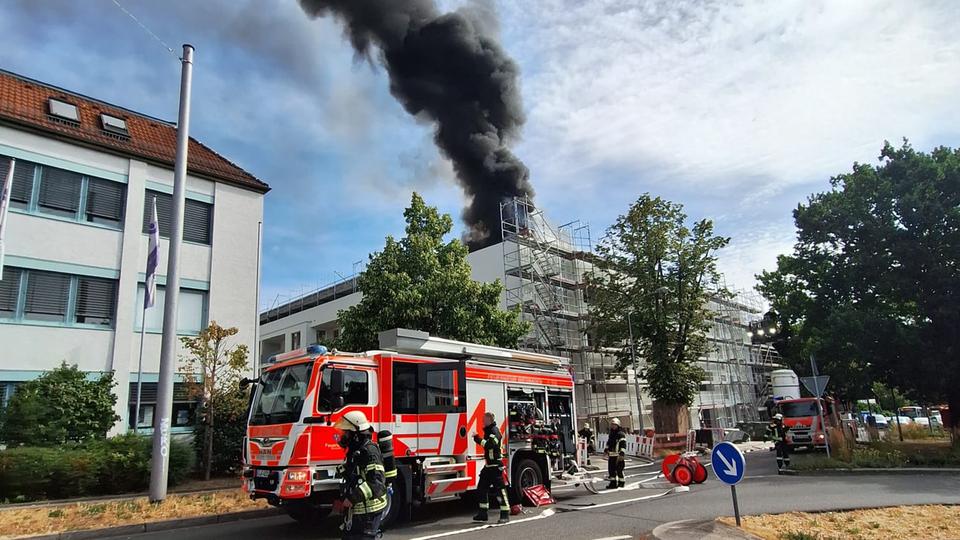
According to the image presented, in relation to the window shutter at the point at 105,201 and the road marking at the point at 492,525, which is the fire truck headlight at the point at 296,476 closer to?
the road marking at the point at 492,525

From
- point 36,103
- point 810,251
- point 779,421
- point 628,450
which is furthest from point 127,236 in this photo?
point 810,251

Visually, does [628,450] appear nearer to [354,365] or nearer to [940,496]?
[940,496]

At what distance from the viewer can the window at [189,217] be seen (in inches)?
723

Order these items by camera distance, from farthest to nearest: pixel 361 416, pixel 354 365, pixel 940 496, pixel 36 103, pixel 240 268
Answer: pixel 240 268
pixel 36 103
pixel 940 496
pixel 354 365
pixel 361 416

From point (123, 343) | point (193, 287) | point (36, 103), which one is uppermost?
point (36, 103)

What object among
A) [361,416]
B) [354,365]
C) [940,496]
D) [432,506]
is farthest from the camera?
[432,506]

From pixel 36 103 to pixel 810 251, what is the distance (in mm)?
27637

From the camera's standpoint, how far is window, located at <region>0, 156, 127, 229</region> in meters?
15.9

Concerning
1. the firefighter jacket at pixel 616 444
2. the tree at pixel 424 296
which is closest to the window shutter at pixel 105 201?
the tree at pixel 424 296

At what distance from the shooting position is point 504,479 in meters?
9.48

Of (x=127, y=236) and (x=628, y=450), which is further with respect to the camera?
(x=628, y=450)

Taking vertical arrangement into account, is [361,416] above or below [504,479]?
above

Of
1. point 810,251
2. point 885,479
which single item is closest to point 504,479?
point 885,479

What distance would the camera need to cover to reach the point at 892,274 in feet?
64.5
